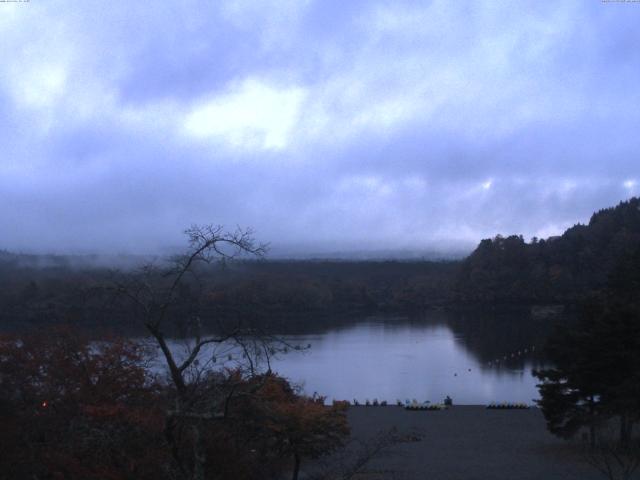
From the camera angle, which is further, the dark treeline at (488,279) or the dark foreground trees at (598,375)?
the dark treeline at (488,279)

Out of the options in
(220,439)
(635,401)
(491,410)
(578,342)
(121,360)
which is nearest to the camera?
(220,439)

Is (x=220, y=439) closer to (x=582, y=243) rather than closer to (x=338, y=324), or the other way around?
(x=338, y=324)

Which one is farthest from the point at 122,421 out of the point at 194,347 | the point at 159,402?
the point at 194,347

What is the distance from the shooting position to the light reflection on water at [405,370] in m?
19.1

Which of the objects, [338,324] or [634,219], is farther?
[634,219]

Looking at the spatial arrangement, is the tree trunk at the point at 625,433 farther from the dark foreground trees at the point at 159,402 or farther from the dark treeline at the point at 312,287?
the dark treeline at the point at 312,287

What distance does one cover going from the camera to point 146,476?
414 cm

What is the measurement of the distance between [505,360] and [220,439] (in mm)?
23989

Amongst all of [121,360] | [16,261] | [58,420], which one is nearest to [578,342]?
[121,360]

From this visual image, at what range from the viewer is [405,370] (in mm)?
23859

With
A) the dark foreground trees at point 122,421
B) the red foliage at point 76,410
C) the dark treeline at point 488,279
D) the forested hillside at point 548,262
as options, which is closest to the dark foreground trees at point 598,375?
the dark foreground trees at point 122,421

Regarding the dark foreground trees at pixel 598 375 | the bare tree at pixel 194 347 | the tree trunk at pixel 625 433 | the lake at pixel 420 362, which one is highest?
the bare tree at pixel 194 347

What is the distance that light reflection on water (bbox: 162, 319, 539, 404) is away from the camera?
19.1 meters

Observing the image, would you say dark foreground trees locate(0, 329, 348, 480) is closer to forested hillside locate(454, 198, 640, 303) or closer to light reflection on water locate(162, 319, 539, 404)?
light reflection on water locate(162, 319, 539, 404)
